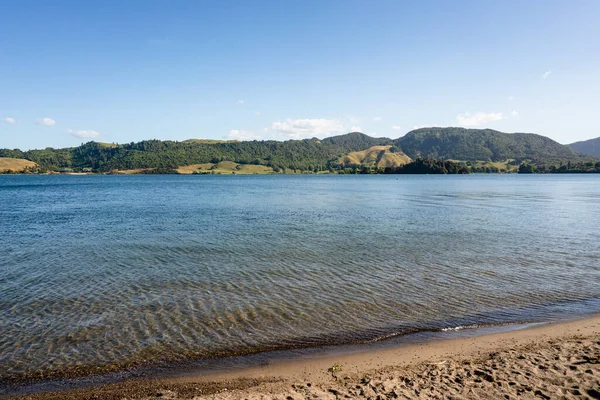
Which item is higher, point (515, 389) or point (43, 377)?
point (515, 389)

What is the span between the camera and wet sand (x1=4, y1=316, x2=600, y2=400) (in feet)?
29.2

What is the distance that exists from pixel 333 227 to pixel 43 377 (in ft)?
99.1

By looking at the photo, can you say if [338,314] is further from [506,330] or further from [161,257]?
[161,257]

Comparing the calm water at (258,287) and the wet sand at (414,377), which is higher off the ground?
the wet sand at (414,377)

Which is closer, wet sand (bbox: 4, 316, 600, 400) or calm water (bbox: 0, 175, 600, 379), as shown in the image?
wet sand (bbox: 4, 316, 600, 400)

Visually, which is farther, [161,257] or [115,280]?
[161,257]

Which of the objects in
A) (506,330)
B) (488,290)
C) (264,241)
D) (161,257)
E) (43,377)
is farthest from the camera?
(264,241)

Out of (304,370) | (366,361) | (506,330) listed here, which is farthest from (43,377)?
(506,330)

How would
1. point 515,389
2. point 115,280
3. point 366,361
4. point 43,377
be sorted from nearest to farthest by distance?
1. point 515,389
2. point 43,377
3. point 366,361
4. point 115,280

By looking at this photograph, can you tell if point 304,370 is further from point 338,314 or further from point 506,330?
point 506,330

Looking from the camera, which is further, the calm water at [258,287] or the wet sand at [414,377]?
the calm water at [258,287]

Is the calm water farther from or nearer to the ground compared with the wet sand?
nearer to the ground

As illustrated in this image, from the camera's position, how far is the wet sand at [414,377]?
8891 millimetres

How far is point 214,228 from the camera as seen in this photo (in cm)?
3781
